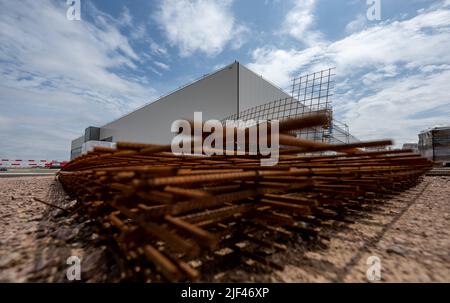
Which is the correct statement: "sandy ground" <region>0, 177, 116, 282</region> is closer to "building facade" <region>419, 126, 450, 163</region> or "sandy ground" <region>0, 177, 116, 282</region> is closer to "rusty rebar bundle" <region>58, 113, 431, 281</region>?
"rusty rebar bundle" <region>58, 113, 431, 281</region>

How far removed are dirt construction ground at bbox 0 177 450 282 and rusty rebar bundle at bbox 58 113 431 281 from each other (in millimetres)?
119

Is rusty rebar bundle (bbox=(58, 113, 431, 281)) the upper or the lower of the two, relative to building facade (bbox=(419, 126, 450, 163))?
lower

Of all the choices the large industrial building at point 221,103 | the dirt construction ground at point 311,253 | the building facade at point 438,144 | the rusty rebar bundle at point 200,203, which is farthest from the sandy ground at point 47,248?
the building facade at point 438,144

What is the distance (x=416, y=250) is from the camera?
130cm

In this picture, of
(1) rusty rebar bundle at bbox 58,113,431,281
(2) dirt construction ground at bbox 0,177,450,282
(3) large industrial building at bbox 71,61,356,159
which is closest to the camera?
(1) rusty rebar bundle at bbox 58,113,431,281

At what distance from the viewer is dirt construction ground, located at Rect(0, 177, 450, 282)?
100 centimetres

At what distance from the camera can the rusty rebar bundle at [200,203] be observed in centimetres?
78

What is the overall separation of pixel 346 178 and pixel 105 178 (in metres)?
2.12

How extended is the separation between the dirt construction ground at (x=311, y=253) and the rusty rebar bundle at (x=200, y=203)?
0.39 ft

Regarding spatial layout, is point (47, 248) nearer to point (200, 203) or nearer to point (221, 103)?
point (200, 203)

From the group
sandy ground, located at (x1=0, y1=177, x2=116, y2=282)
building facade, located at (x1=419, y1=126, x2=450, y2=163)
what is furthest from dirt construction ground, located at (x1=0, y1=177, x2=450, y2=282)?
building facade, located at (x1=419, y1=126, x2=450, y2=163)

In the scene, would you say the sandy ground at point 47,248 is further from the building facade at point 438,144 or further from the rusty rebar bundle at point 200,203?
the building facade at point 438,144
